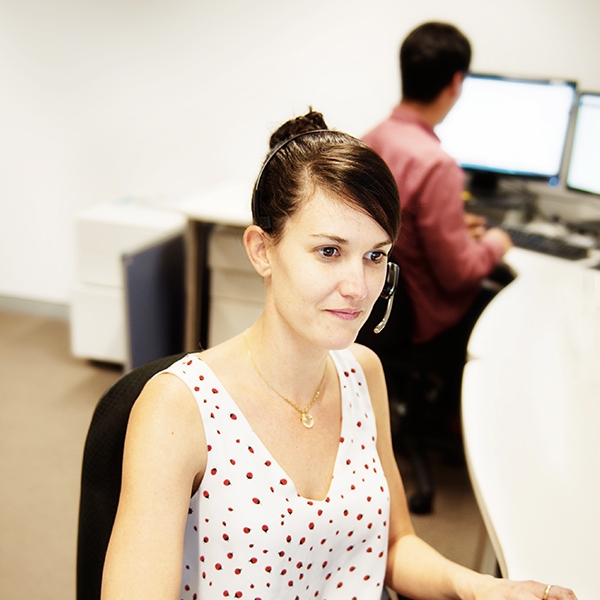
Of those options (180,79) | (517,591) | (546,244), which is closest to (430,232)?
(546,244)

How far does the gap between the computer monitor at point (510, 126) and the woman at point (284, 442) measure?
1897 millimetres

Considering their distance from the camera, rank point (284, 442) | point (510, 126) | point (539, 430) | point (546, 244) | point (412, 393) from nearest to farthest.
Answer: point (284, 442), point (539, 430), point (546, 244), point (412, 393), point (510, 126)

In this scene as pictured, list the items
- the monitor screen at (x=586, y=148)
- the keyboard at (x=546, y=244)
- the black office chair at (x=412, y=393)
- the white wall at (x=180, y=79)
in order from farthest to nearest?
the white wall at (x=180, y=79) < the monitor screen at (x=586, y=148) < the keyboard at (x=546, y=244) < the black office chair at (x=412, y=393)

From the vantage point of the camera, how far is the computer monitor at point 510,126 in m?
2.64

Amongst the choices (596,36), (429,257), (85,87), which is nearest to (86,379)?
(85,87)

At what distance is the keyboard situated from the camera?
2.30m

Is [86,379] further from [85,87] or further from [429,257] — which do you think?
[429,257]

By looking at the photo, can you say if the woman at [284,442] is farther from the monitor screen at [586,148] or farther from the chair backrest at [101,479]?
the monitor screen at [586,148]

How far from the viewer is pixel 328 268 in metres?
0.90

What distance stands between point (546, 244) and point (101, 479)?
6.11 ft

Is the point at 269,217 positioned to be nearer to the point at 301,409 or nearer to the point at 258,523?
the point at 301,409

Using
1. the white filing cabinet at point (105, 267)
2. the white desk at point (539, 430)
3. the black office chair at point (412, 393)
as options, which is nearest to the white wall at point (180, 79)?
the white filing cabinet at point (105, 267)

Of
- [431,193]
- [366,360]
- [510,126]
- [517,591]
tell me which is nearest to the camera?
[517,591]

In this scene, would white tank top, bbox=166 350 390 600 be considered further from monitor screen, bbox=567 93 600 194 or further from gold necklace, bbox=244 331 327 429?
monitor screen, bbox=567 93 600 194
